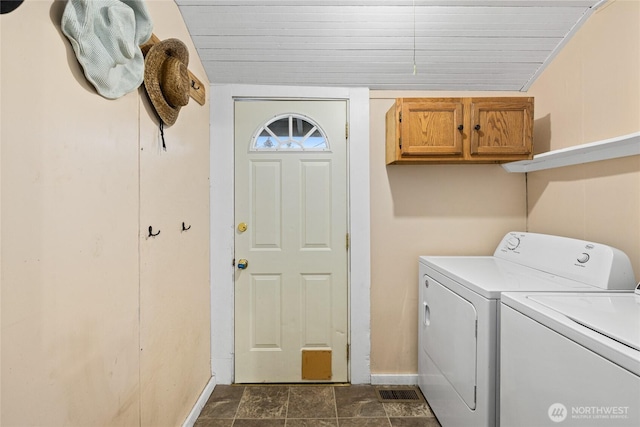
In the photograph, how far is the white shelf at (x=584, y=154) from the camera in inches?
55.4

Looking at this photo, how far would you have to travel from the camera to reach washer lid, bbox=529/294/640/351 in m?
0.88

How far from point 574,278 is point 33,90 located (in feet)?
7.23

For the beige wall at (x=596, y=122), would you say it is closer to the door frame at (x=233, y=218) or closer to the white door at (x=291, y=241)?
the door frame at (x=233, y=218)

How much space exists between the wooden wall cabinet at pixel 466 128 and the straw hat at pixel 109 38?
143 centimetres

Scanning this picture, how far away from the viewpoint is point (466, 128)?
1949 millimetres

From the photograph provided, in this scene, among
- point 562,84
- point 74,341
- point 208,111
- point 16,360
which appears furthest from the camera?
point 208,111

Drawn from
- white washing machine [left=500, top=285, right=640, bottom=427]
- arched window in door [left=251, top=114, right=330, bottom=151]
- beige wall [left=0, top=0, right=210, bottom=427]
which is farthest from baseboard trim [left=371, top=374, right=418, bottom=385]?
arched window in door [left=251, top=114, right=330, bottom=151]

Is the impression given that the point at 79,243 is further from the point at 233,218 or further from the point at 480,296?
the point at 480,296

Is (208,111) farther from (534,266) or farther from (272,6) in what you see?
(534,266)

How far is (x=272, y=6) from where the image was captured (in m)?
1.73

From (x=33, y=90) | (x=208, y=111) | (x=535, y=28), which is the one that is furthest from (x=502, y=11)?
(x=33, y=90)

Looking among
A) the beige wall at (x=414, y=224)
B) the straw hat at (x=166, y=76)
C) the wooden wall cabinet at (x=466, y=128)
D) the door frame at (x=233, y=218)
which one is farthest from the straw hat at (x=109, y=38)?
the beige wall at (x=414, y=224)

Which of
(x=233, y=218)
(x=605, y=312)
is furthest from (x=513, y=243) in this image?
(x=233, y=218)

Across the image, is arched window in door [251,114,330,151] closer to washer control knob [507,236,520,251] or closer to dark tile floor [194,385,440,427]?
washer control knob [507,236,520,251]
